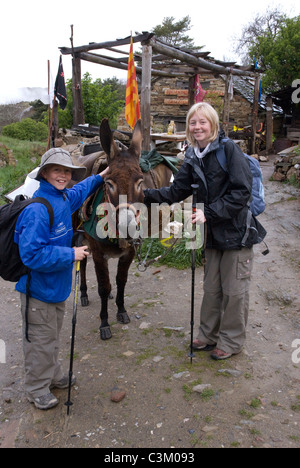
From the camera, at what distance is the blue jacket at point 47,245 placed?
258cm

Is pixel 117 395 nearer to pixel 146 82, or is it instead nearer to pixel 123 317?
pixel 123 317

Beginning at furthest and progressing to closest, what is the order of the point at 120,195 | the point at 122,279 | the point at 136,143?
the point at 122,279, the point at 136,143, the point at 120,195

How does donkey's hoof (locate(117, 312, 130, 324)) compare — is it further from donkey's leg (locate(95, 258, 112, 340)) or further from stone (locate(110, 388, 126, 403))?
stone (locate(110, 388, 126, 403))

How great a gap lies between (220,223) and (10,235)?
185 centimetres

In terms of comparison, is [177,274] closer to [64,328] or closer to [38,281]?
[64,328]

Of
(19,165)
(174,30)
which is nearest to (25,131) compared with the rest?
(19,165)

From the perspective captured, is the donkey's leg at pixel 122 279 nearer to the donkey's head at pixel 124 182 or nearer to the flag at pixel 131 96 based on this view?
the donkey's head at pixel 124 182

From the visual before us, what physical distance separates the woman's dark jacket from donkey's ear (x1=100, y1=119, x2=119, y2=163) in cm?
71

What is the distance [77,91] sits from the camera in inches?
416

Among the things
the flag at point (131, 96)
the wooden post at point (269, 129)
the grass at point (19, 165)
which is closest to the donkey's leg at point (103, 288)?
the flag at point (131, 96)

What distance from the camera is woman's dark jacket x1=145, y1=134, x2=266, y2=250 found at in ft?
10.4

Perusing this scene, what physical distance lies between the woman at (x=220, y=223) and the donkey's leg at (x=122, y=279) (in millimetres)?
838

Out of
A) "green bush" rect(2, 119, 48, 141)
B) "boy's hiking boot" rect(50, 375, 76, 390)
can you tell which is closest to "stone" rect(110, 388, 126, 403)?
"boy's hiking boot" rect(50, 375, 76, 390)
